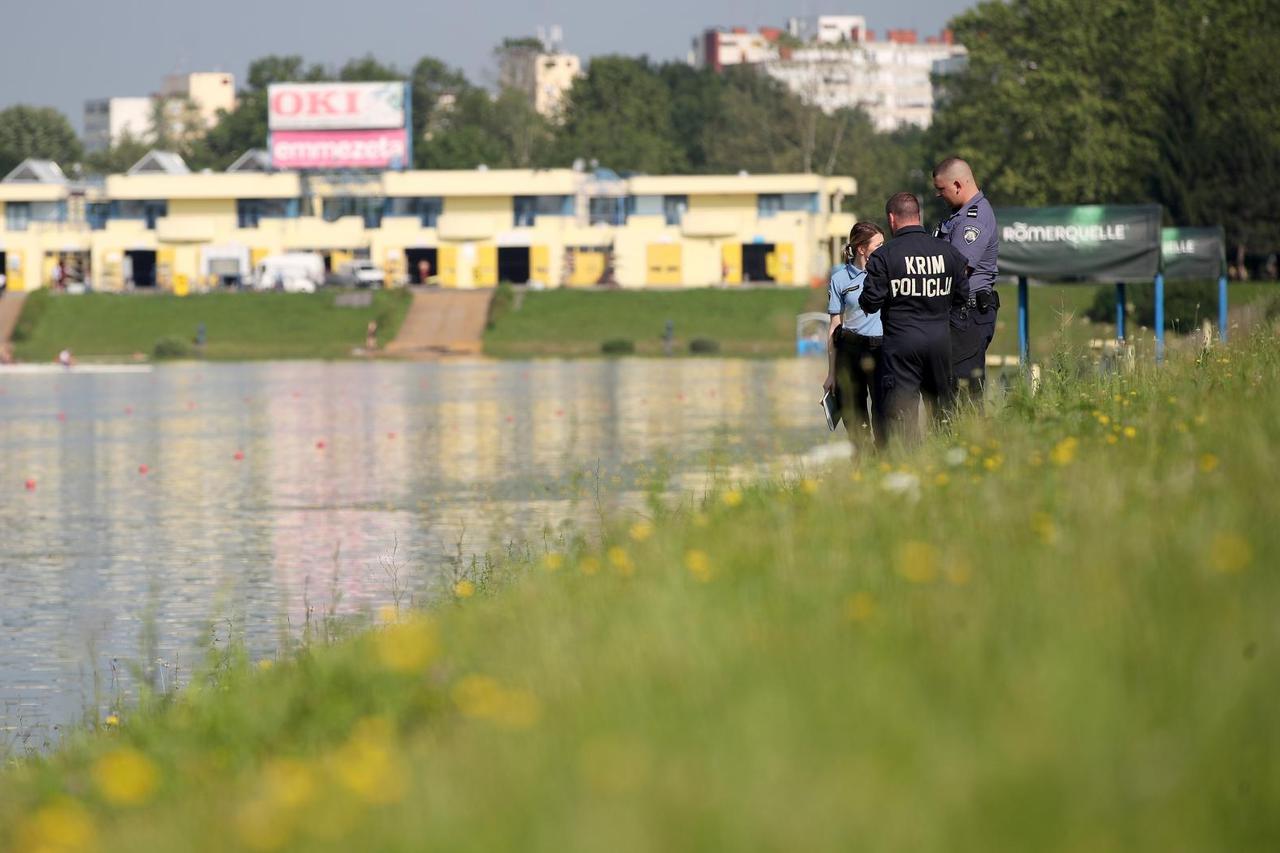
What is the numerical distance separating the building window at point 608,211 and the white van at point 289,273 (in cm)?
1511

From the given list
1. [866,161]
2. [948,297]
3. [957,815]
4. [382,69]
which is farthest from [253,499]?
[382,69]

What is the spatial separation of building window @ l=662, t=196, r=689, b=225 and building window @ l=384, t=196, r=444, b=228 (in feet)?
38.1

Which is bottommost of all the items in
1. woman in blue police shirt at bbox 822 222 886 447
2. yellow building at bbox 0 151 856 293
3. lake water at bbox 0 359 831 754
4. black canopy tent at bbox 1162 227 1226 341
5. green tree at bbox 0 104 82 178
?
lake water at bbox 0 359 831 754

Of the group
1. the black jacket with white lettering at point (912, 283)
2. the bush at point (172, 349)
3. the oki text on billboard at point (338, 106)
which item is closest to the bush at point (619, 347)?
the bush at point (172, 349)

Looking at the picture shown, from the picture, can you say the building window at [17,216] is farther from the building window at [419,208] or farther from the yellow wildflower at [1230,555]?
Answer: the yellow wildflower at [1230,555]

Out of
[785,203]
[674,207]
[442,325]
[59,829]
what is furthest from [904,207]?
[674,207]

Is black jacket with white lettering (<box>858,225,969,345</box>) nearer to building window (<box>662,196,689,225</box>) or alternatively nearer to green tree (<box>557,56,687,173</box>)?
building window (<box>662,196,689,225</box>)

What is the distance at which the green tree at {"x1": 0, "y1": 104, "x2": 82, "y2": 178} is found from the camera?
163750mm

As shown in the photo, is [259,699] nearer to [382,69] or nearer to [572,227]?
[572,227]

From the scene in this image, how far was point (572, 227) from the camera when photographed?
10488cm

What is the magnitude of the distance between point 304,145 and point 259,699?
3921 inches

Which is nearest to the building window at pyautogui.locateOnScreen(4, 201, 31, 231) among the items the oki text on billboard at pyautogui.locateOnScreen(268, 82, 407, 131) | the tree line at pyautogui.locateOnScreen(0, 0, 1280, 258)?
the oki text on billboard at pyautogui.locateOnScreen(268, 82, 407, 131)

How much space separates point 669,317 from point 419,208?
30.4 m

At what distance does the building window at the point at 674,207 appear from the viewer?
4141 inches
